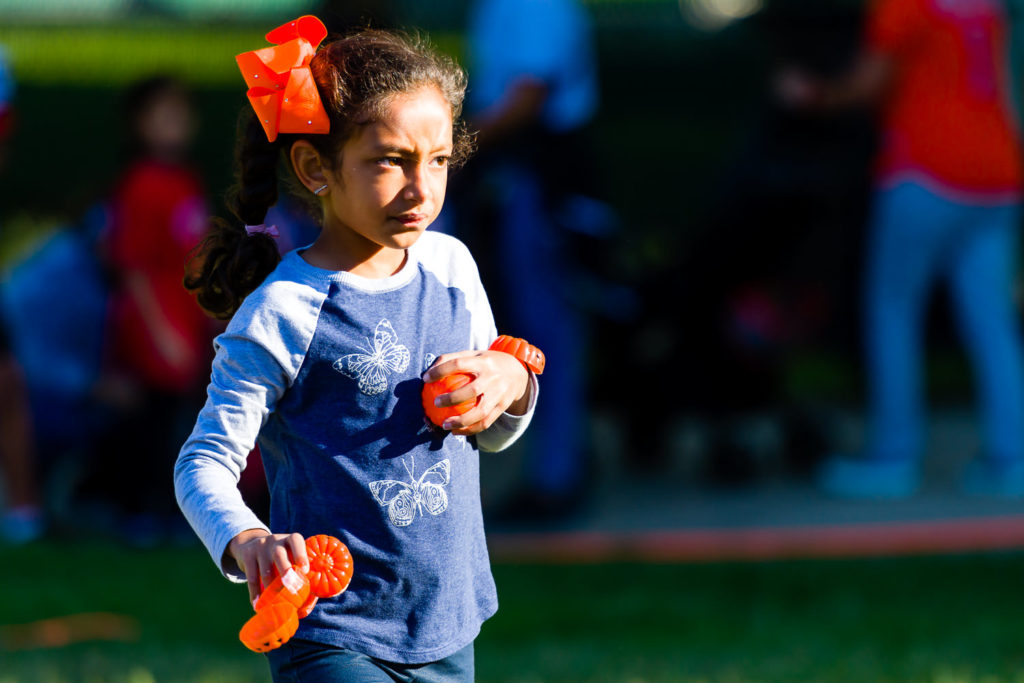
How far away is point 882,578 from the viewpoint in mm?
5074

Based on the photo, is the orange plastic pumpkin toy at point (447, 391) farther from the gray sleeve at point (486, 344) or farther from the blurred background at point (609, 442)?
the blurred background at point (609, 442)

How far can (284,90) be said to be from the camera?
2.13 meters

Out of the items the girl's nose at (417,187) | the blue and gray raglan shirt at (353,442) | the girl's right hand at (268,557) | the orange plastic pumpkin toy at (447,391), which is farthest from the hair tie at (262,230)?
the girl's right hand at (268,557)

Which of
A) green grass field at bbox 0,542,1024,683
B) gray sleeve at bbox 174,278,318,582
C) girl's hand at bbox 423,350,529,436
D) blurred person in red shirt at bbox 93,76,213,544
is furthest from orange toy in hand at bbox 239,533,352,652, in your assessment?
blurred person in red shirt at bbox 93,76,213,544

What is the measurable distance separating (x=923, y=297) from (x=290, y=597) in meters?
4.85


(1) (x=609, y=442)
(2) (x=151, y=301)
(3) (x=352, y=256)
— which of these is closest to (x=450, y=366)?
(3) (x=352, y=256)

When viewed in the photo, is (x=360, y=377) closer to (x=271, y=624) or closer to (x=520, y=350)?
(x=520, y=350)

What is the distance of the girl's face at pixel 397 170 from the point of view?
7.02 feet

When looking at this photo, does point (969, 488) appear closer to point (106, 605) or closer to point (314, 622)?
point (106, 605)

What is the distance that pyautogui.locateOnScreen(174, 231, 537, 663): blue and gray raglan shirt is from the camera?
212 cm

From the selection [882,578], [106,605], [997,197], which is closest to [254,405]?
[106,605]

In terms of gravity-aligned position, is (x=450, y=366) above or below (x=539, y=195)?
above

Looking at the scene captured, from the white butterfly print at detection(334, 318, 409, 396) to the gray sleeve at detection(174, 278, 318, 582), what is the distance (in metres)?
0.07

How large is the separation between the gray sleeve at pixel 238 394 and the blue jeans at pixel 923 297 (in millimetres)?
4358
